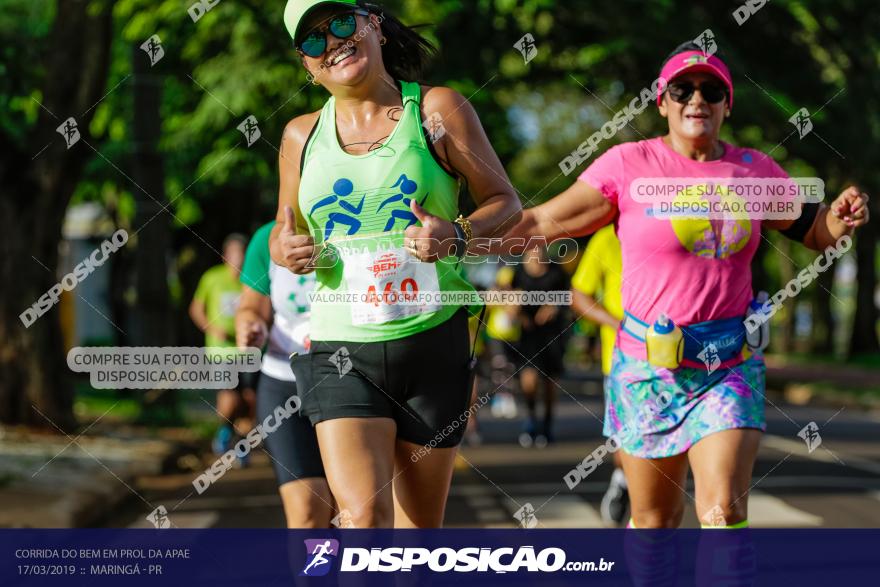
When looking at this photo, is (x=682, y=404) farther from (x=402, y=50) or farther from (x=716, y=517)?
(x=402, y=50)

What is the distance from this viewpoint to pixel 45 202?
41.7ft

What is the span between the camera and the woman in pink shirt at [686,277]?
4.52 m

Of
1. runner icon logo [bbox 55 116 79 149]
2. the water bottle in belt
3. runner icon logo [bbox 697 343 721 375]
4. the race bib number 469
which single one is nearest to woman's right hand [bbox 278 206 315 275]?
the race bib number 469

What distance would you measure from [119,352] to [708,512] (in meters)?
2.85

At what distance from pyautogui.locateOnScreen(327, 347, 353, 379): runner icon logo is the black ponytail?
34.4 inches

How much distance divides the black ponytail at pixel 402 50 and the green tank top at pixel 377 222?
9.4 inches

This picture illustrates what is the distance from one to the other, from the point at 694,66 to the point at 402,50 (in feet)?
3.17

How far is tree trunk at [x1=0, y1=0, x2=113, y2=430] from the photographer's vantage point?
12.5 meters

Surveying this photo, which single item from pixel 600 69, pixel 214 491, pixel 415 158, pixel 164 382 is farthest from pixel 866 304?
pixel 415 158

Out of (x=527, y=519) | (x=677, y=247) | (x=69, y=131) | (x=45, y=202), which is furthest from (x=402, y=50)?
(x=45, y=202)

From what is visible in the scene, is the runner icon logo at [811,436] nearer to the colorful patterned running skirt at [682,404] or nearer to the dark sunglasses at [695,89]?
the colorful patterned running skirt at [682,404]

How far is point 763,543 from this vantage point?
4.69 meters

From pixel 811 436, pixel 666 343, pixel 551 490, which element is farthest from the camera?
pixel 811 436

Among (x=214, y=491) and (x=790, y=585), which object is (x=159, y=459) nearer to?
(x=214, y=491)
